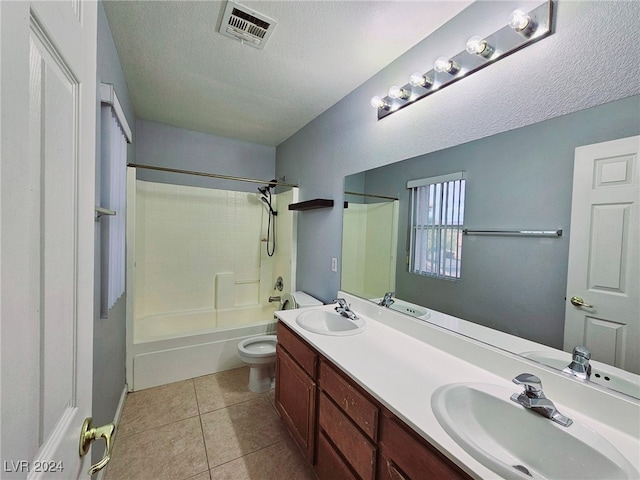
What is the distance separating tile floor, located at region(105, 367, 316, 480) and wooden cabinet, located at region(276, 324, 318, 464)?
0.19 m

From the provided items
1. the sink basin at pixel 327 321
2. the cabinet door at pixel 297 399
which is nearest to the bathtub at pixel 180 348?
the cabinet door at pixel 297 399

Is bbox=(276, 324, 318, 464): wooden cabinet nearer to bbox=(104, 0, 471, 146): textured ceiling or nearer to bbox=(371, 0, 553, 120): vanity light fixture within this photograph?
bbox=(371, 0, 553, 120): vanity light fixture

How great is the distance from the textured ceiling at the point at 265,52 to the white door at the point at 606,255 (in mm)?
1001

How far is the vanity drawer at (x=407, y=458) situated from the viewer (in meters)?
0.76

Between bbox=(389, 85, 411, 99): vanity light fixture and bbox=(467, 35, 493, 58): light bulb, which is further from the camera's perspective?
bbox=(389, 85, 411, 99): vanity light fixture

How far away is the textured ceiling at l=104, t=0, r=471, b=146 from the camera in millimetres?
1357

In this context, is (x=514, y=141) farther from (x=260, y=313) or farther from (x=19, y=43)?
(x=260, y=313)

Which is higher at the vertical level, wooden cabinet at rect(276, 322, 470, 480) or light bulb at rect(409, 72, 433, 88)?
light bulb at rect(409, 72, 433, 88)

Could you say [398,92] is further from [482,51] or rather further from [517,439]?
[517,439]

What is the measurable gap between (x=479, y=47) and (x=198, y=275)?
318 cm

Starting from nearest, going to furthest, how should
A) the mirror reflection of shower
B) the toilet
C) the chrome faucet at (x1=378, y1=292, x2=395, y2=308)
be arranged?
1. the chrome faucet at (x1=378, y1=292, x2=395, y2=308)
2. the toilet
3. the mirror reflection of shower
